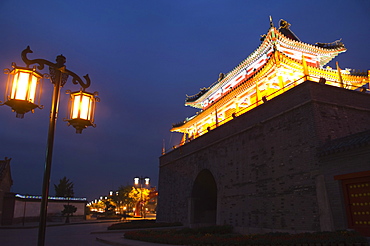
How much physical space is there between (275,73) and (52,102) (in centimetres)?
1552

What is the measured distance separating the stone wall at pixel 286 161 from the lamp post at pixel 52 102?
28.7ft

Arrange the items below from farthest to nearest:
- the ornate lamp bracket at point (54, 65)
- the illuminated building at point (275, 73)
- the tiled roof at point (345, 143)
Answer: the illuminated building at point (275, 73) < the tiled roof at point (345, 143) < the ornate lamp bracket at point (54, 65)

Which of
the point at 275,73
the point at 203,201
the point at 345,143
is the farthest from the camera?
the point at 203,201

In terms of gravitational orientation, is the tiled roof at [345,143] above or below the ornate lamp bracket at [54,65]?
below

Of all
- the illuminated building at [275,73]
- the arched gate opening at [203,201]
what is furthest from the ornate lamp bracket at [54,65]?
the arched gate opening at [203,201]

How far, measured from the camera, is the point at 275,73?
18.0 metres

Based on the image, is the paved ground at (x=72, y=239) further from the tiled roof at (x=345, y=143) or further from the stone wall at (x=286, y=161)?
the tiled roof at (x=345, y=143)

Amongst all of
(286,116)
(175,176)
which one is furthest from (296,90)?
(175,176)

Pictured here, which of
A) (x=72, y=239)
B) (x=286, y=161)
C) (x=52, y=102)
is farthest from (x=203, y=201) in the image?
(x=52, y=102)

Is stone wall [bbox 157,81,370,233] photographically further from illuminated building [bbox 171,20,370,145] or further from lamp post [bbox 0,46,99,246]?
lamp post [bbox 0,46,99,246]

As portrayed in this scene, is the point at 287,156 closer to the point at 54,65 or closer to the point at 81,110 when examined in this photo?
the point at 81,110

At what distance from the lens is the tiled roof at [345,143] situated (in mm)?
9261

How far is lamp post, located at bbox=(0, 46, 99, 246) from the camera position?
471 centimetres

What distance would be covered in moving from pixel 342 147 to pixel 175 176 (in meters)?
16.4
